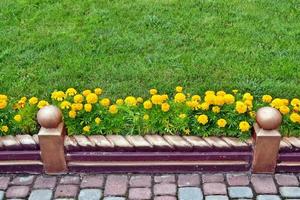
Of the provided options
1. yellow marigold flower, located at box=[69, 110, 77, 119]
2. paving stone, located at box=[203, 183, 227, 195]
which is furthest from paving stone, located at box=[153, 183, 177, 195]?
yellow marigold flower, located at box=[69, 110, 77, 119]

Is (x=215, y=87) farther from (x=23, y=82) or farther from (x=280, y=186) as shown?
(x=23, y=82)

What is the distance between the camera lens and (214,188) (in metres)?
4.28

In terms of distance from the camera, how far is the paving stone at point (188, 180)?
14.2 ft

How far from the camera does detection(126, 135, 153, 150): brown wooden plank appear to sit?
4375 mm

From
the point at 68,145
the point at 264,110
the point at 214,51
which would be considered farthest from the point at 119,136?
the point at 214,51

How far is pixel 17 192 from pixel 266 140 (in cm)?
209

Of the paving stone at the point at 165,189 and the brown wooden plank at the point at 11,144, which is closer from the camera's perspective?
the paving stone at the point at 165,189

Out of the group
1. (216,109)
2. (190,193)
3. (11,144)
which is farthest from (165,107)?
(11,144)

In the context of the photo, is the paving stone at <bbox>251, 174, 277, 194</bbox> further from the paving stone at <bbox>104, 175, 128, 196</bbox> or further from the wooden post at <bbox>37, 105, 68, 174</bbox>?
the wooden post at <bbox>37, 105, 68, 174</bbox>

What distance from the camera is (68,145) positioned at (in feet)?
14.3

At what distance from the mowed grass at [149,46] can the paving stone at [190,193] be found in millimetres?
1354

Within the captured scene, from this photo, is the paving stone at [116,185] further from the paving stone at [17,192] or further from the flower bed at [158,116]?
the paving stone at [17,192]

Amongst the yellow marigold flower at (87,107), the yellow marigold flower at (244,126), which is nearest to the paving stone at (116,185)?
the yellow marigold flower at (87,107)

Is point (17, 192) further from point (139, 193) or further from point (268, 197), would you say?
point (268, 197)
